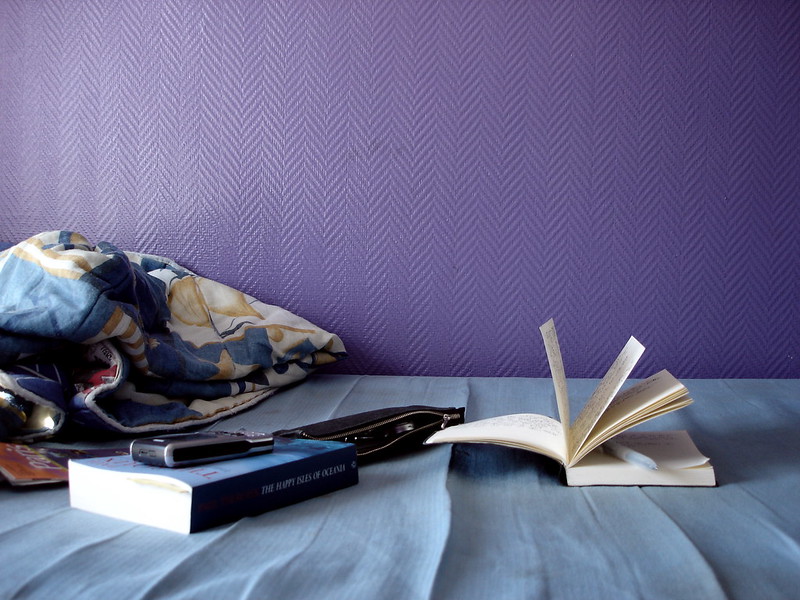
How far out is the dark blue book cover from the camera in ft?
2.14

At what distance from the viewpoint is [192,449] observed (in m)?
0.70

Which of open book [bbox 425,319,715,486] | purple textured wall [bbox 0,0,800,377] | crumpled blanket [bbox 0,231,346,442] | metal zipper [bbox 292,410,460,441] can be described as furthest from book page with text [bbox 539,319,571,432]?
purple textured wall [bbox 0,0,800,377]

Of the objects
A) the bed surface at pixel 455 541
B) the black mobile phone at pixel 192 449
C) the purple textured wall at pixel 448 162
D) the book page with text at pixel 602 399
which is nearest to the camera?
the bed surface at pixel 455 541

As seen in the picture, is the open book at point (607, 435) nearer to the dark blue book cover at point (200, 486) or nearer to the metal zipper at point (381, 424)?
the metal zipper at point (381, 424)

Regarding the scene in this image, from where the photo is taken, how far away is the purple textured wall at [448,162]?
61.0 inches

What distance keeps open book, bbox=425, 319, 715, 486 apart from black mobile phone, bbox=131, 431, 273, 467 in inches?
10.3

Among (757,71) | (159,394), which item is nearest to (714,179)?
(757,71)

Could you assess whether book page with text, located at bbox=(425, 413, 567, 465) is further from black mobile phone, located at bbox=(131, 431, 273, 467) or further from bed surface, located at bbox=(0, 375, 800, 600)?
black mobile phone, located at bbox=(131, 431, 273, 467)

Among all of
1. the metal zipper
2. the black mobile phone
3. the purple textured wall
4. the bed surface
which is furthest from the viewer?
the purple textured wall

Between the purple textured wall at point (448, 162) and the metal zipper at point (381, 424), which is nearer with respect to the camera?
the metal zipper at point (381, 424)

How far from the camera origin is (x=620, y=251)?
5.17 feet

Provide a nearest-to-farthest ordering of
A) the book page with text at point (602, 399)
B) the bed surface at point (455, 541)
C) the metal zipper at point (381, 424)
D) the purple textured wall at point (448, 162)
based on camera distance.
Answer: the bed surface at point (455, 541) < the book page with text at point (602, 399) < the metal zipper at point (381, 424) < the purple textured wall at point (448, 162)

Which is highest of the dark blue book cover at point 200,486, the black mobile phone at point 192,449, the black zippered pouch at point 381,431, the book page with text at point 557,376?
the book page with text at point 557,376

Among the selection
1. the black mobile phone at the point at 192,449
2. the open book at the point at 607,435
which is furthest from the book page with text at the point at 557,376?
the black mobile phone at the point at 192,449
